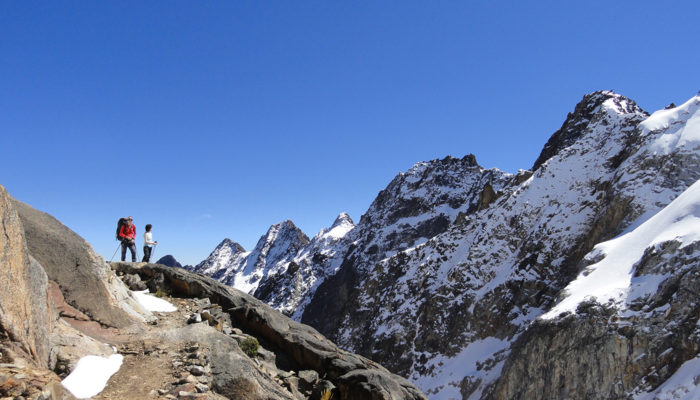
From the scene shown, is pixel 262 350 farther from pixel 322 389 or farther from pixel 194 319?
pixel 194 319

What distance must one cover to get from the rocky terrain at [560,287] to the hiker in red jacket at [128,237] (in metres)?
27.6

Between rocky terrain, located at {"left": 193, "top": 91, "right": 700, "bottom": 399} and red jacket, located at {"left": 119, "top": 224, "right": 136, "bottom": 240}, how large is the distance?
91.1 feet

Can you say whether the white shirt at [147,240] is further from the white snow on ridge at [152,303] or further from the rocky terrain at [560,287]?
the rocky terrain at [560,287]

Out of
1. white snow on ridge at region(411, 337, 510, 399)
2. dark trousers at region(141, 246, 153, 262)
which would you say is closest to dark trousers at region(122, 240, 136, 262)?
dark trousers at region(141, 246, 153, 262)

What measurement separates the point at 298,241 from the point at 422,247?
126 meters

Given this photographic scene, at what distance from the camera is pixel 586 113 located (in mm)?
74250

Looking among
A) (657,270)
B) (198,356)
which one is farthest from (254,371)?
(657,270)

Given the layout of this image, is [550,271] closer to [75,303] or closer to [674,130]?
[674,130]

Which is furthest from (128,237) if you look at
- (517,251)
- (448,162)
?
(448,162)

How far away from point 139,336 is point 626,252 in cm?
3565

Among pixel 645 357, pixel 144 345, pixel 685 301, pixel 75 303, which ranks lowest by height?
pixel 645 357

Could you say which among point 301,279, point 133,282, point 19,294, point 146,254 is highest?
point 301,279

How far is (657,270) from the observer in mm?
26500

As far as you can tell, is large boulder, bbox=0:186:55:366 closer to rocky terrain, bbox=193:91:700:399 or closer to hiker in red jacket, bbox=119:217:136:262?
hiker in red jacket, bbox=119:217:136:262
